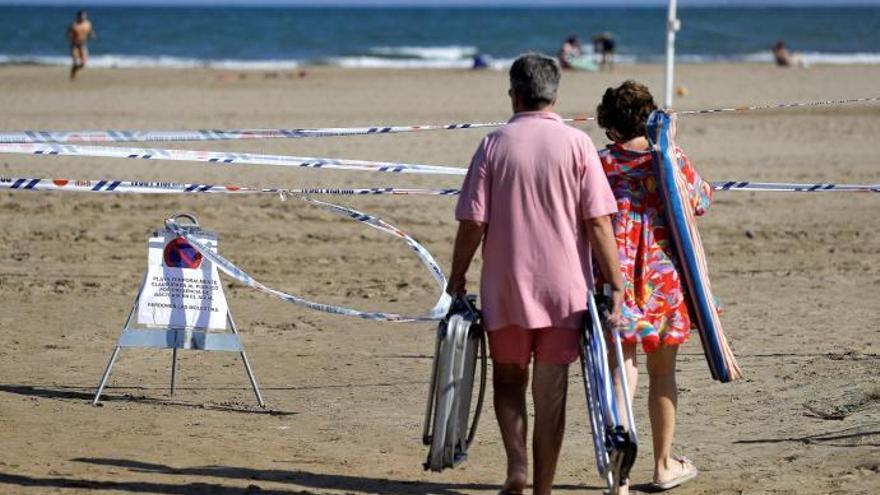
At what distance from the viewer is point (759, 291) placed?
11250 millimetres

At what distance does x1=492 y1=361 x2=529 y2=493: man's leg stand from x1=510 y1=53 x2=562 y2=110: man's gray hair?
103 cm

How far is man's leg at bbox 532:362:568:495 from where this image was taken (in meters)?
5.66

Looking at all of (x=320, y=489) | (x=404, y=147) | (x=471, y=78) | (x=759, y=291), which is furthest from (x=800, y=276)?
(x=471, y=78)

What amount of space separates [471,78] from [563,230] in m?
28.4

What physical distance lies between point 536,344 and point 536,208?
536 millimetres

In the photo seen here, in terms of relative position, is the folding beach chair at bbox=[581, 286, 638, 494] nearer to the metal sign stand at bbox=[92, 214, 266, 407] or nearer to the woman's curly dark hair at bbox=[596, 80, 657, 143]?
the woman's curly dark hair at bbox=[596, 80, 657, 143]

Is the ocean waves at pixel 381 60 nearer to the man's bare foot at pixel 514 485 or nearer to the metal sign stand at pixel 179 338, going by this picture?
the metal sign stand at pixel 179 338

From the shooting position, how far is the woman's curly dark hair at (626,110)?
605 cm

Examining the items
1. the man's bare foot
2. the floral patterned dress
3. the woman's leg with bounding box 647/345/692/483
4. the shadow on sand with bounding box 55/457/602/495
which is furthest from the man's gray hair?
the shadow on sand with bounding box 55/457/602/495

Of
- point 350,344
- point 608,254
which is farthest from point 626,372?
point 350,344

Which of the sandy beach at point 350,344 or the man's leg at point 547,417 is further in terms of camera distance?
the sandy beach at point 350,344

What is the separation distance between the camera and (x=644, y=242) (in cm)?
604

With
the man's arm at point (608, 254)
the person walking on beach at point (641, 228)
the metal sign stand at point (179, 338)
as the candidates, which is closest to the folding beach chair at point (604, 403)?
the man's arm at point (608, 254)

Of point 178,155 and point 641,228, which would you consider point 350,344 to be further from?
point 641,228
